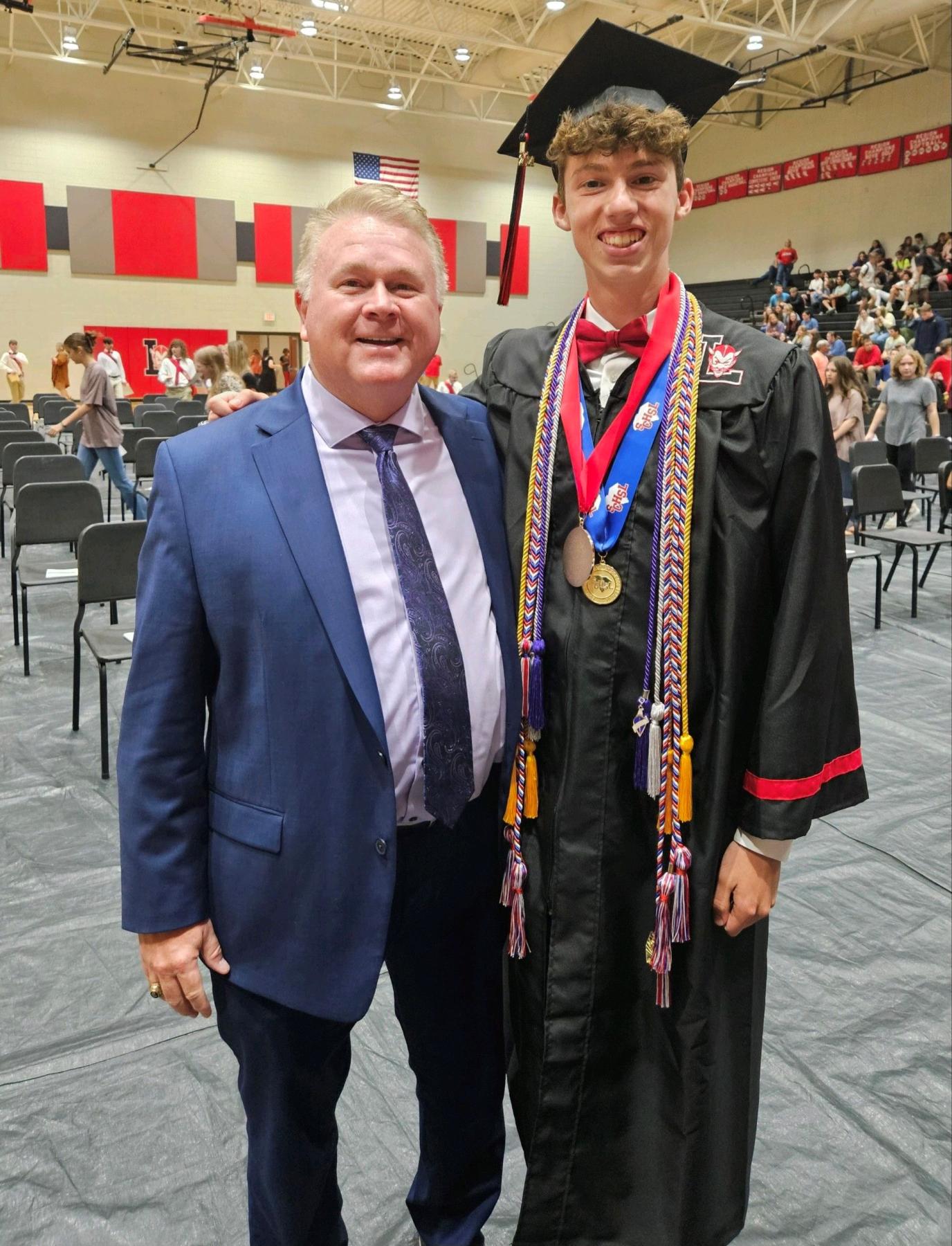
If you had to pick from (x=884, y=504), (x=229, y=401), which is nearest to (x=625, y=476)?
(x=229, y=401)

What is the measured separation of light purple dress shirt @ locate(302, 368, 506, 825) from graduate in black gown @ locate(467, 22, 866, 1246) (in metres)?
0.10

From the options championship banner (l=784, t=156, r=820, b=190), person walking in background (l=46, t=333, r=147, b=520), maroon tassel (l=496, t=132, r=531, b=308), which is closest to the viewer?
maroon tassel (l=496, t=132, r=531, b=308)

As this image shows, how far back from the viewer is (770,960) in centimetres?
263

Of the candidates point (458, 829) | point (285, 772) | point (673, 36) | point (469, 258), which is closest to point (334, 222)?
point (285, 772)

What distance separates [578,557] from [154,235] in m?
19.2

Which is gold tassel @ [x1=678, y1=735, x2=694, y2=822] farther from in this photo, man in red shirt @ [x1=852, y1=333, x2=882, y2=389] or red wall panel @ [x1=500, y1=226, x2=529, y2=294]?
red wall panel @ [x1=500, y1=226, x2=529, y2=294]

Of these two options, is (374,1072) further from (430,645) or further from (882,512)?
(882,512)

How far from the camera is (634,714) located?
1.49 m

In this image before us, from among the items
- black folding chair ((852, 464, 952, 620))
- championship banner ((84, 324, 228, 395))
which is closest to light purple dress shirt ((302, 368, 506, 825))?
black folding chair ((852, 464, 952, 620))

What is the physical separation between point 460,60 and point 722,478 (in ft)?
57.2

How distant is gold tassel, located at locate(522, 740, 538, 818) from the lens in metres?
1.53

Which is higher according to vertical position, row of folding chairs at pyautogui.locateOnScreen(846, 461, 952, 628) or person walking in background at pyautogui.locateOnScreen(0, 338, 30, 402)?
person walking in background at pyautogui.locateOnScreen(0, 338, 30, 402)

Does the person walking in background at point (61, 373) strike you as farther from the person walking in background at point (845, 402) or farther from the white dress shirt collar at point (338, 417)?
the white dress shirt collar at point (338, 417)

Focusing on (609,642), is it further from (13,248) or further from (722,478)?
(13,248)
